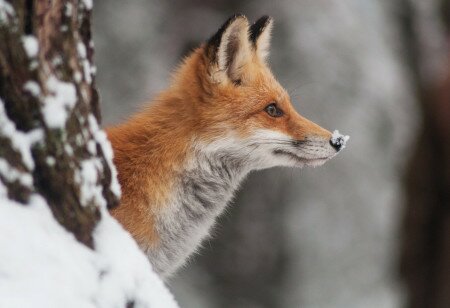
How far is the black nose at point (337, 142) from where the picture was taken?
5.86 m

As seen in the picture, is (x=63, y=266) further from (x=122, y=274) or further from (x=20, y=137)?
(x=20, y=137)

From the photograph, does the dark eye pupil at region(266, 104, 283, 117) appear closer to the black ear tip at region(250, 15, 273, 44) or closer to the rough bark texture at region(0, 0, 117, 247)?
the black ear tip at region(250, 15, 273, 44)

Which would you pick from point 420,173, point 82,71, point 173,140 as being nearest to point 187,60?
point 173,140

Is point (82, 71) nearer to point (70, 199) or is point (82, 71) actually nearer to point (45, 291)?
point (70, 199)

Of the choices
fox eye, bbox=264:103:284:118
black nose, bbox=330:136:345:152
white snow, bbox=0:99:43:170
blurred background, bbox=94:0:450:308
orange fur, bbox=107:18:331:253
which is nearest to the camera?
white snow, bbox=0:99:43:170

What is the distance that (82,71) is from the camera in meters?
3.23

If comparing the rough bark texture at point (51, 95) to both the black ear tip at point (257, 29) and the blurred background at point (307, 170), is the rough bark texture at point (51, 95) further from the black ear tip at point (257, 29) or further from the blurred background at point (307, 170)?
the blurred background at point (307, 170)

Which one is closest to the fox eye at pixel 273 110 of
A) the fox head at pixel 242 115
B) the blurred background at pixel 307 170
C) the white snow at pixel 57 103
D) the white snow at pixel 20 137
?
the fox head at pixel 242 115

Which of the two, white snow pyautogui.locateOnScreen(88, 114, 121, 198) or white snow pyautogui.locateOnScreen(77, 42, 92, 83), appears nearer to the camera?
white snow pyautogui.locateOnScreen(77, 42, 92, 83)

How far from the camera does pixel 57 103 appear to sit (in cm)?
305

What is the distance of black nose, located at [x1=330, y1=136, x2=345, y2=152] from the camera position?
5.86 metres

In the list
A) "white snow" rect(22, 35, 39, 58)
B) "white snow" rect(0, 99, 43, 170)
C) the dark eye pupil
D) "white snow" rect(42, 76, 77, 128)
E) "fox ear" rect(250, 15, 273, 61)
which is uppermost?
"fox ear" rect(250, 15, 273, 61)

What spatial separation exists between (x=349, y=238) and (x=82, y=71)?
14.1 meters

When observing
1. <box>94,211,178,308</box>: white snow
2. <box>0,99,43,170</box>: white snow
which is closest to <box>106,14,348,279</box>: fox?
<box>94,211,178,308</box>: white snow
